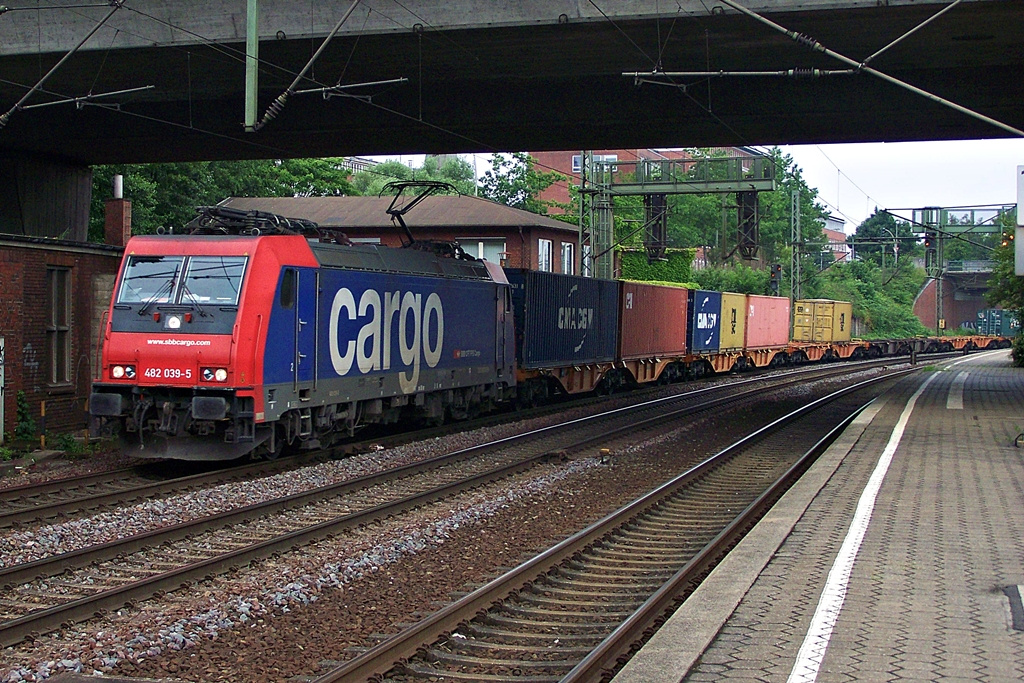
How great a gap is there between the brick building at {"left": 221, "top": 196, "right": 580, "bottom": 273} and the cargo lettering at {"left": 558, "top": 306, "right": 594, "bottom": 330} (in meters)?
21.2

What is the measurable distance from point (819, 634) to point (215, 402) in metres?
8.40

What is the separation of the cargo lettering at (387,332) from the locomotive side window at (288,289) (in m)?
1.01

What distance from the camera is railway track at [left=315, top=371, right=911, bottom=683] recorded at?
21.4ft

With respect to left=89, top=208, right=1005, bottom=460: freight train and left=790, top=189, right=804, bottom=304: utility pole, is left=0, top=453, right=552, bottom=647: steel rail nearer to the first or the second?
left=89, top=208, right=1005, bottom=460: freight train

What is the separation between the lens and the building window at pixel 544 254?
4947 centimetres

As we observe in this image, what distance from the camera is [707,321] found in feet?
118

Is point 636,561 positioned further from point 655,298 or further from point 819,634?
point 655,298

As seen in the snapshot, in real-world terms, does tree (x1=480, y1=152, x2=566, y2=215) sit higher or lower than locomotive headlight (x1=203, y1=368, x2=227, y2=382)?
higher

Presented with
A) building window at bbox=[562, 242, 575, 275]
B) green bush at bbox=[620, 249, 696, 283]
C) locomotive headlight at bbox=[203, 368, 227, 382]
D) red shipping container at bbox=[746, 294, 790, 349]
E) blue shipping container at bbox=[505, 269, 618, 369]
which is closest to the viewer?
locomotive headlight at bbox=[203, 368, 227, 382]

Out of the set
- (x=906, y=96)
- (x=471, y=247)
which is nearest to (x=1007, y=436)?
(x=906, y=96)

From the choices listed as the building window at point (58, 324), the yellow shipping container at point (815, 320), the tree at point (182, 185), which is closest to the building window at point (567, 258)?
the yellow shipping container at point (815, 320)

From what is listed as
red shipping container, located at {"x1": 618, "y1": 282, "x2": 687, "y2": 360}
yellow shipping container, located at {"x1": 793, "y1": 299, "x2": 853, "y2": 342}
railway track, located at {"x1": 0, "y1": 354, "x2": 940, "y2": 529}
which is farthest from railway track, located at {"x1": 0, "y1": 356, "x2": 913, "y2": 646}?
yellow shipping container, located at {"x1": 793, "y1": 299, "x2": 853, "y2": 342}

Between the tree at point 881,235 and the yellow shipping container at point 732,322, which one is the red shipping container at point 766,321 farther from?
the tree at point 881,235

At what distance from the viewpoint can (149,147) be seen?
2856 cm
